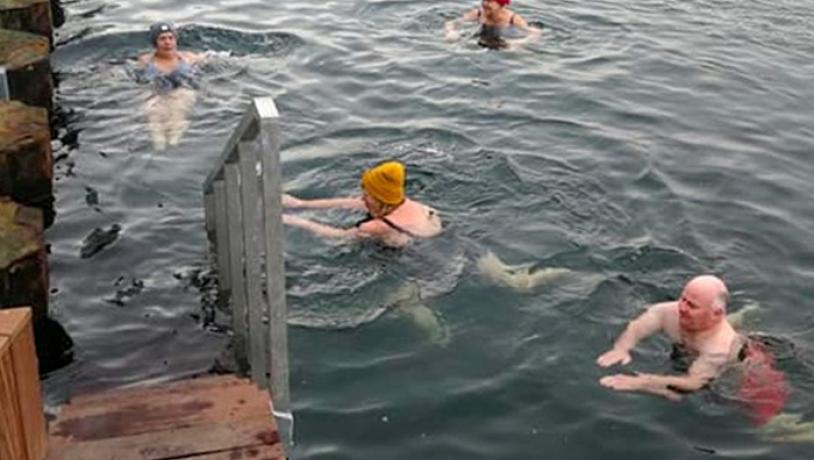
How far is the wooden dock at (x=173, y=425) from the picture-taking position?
482cm

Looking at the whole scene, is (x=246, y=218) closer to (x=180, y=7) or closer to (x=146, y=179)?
(x=146, y=179)

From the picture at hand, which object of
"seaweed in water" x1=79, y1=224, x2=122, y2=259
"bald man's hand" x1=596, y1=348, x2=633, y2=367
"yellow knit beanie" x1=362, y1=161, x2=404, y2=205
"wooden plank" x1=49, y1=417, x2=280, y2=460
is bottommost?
"bald man's hand" x1=596, y1=348, x2=633, y2=367

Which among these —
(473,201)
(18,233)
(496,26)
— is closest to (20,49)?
(18,233)

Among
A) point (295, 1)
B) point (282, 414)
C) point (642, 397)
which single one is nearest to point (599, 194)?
point (642, 397)

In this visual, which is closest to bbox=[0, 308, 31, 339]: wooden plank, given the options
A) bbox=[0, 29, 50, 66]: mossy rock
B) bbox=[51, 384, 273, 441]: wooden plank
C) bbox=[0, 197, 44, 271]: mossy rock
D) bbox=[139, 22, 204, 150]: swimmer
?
bbox=[51, 384, 273, 441]: wooden plank

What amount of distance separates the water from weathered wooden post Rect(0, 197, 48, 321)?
0.72 metres

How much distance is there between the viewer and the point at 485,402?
7562mm

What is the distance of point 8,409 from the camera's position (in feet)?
12.4

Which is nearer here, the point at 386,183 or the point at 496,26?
the point at 386,183

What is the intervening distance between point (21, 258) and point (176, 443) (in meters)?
2.66

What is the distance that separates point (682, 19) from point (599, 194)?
6.59 metres

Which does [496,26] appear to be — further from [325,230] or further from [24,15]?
[325,230]

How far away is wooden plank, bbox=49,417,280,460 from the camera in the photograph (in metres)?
4.81

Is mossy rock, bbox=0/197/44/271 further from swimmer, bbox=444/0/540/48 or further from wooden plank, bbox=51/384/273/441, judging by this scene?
swimmer, bbox=444/0/540/48
